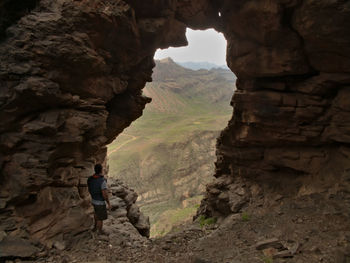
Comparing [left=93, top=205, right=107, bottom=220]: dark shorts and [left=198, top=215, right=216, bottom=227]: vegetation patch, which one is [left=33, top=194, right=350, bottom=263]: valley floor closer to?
[left=93, top=205, right=107, bottom=220]: dark shorts

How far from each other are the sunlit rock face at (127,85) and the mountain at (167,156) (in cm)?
2285

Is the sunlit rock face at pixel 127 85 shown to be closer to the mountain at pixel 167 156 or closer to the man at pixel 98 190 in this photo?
the man at pixel 98 190

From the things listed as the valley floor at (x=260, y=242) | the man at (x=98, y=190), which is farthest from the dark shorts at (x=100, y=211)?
the valley floor at (x=260, y=242)

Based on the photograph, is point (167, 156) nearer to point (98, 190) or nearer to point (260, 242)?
point (98, 190)

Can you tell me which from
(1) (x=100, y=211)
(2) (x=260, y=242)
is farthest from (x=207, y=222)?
(1) (x=100, y=211)

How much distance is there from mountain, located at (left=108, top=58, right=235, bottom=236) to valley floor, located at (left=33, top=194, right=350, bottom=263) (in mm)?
23249

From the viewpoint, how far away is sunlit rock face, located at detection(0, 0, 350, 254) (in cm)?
1092

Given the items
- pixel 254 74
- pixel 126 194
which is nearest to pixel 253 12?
pixel 254 74

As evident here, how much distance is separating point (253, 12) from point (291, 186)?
9.52 metres

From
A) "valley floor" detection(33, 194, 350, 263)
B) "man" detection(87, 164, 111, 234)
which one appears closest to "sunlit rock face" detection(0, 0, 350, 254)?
"man" detection(87, 164, 111, 234)

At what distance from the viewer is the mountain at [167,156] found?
6068cm

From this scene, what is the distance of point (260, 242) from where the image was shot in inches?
381

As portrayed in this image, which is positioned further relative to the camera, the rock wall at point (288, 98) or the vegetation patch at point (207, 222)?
the vegetation patch at point (207, 222)

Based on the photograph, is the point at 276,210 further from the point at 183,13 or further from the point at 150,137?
the point at 150,137
